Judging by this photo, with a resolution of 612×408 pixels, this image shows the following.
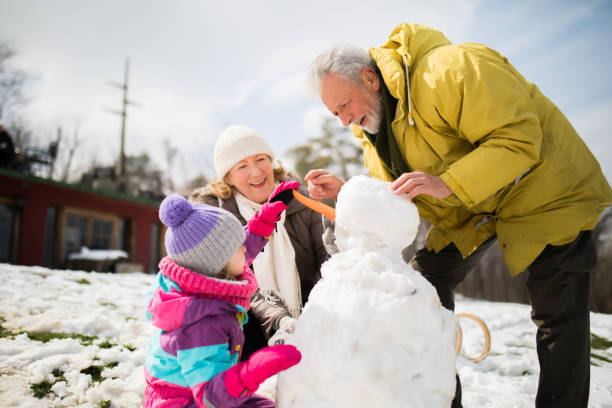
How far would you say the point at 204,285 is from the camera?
144 cm

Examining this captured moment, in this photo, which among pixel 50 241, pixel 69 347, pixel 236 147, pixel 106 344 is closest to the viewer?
pixel 236 147

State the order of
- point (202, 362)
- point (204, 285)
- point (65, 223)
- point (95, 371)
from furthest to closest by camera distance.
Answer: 1. point (65, 223)
2. point (95, 371)
3. point (204, 285)
4. point (202, 362)

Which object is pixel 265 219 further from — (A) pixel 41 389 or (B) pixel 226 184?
(A) pixel 41 389

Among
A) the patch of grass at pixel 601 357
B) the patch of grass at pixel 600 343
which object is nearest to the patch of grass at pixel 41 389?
the patch of grass at pixel 601 357

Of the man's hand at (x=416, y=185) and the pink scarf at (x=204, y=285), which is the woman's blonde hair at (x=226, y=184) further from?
the man's hand at (x=416, y=185)

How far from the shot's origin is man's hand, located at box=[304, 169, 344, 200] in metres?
1.96

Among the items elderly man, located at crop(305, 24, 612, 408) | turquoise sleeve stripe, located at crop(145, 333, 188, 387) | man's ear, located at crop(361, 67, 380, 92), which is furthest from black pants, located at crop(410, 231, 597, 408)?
turquoise sleeve stripe, located at crop(145, 333, 188, 387)

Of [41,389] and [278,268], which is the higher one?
[278,268]

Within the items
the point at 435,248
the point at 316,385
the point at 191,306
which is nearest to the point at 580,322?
the point at 435,248

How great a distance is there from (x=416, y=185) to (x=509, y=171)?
405 millimetres

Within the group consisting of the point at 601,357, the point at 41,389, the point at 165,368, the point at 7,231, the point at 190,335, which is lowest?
the point at 601,357

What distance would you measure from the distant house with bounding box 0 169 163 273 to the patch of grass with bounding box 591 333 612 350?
11813 mm

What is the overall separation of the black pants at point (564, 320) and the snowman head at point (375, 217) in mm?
734

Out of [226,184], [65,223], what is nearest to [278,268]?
[226,184]
